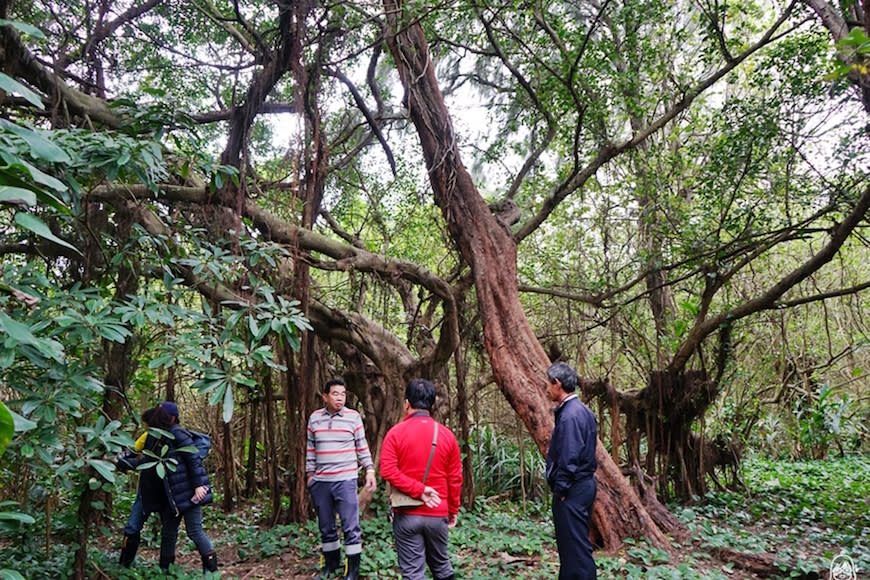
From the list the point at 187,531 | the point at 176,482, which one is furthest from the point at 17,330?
the point at 187,531

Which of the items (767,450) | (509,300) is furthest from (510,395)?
(767,450)

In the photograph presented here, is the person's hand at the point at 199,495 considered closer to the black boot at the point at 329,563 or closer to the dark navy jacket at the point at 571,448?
the black boot at the point at 329,563

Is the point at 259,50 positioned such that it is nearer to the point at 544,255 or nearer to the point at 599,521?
the point at 544,255

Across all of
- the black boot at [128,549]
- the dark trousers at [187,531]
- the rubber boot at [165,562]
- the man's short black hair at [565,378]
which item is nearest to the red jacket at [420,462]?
the man's short black hair at [565,378]

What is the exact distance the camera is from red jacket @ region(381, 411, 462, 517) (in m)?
3.35

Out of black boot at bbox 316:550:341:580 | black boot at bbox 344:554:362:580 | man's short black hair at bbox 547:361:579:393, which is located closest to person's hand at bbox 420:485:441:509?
man's short black hair at bbox 547:361:579:393

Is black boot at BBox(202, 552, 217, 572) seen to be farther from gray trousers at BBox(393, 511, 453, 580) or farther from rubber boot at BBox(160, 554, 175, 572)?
gray trousers at BBox(393, 511, 453, 580)

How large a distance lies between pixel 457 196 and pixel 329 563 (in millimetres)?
3510

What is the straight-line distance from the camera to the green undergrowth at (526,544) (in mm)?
4410

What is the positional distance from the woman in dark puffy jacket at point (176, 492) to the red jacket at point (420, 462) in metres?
1.80

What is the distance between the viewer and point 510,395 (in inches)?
218

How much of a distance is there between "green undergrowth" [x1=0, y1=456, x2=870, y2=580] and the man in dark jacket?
3.03 ft

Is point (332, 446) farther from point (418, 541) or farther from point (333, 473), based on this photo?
point (418, 541)

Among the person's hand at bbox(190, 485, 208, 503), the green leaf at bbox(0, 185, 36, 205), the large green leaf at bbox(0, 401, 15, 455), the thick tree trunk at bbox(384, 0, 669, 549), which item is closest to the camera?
the large green leaf at bbox(0, 401, 15, 455)
